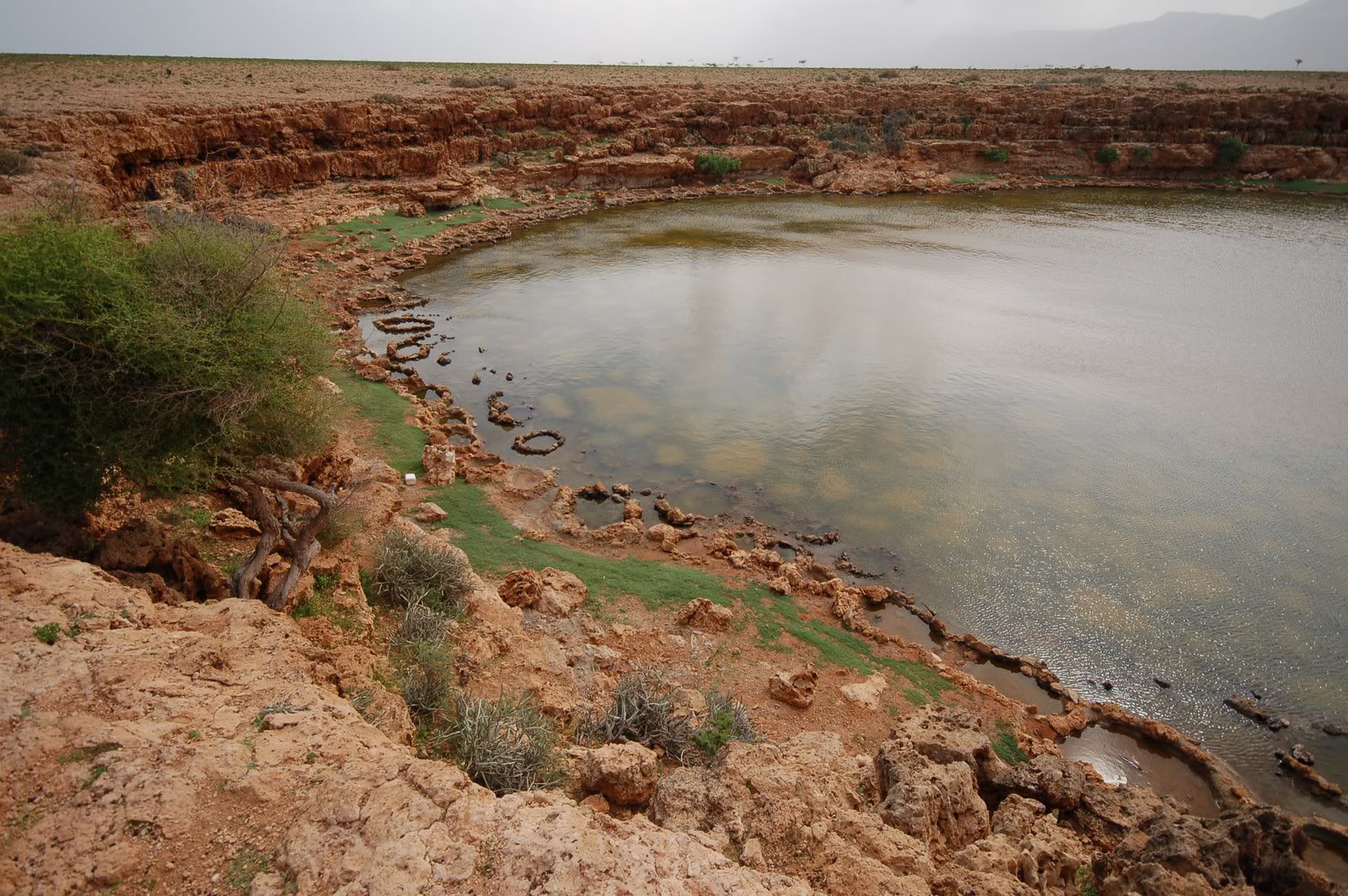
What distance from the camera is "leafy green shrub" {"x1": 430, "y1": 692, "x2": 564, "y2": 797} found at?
600cm

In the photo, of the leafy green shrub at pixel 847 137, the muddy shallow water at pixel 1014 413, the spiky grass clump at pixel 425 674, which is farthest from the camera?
the leafy green shrub at pixel 847 137

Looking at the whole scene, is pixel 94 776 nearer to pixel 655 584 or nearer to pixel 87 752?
pixel 87 752

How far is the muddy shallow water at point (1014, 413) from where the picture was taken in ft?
36.9

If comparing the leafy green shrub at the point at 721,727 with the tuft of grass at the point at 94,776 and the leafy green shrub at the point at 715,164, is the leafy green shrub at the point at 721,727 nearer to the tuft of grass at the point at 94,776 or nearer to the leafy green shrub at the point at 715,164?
the tuft of grass at the point at 94,776

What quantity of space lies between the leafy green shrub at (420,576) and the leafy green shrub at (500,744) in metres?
2.10

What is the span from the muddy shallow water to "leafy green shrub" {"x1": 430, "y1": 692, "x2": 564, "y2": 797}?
748cm

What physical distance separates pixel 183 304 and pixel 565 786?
23.0 ft

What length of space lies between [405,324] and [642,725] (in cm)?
1915

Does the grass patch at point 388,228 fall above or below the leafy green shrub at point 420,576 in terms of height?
above

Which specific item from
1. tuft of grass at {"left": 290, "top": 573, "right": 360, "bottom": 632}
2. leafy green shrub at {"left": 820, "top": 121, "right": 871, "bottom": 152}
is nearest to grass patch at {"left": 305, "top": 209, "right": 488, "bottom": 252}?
tuft of grass at {"left": 290, "top": 573, "right": 360, "bottom": 632}

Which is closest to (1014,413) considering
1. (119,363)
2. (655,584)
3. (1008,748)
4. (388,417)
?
(1008,748)

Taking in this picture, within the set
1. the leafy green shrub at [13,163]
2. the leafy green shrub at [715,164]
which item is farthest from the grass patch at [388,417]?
the leafy green shrub at [715,164]

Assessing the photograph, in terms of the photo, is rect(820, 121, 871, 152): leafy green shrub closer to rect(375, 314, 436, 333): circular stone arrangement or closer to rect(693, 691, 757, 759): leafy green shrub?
rect(375, 314, 436, 333): circular stone arrangement

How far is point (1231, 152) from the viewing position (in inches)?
1773
